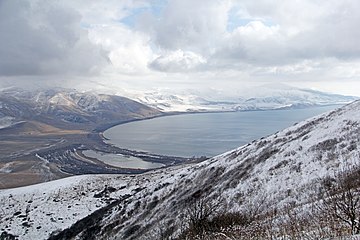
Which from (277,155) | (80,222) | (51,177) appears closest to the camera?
(277,155)

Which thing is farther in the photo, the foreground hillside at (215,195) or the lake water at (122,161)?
the lake water at (122,161)

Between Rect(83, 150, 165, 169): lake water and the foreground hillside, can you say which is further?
Rect(83, 150, 165, 169): lake water

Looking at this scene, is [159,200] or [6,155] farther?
[6,155]

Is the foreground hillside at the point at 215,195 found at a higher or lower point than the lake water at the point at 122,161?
Result: higher

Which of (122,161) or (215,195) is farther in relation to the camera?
(122,161)

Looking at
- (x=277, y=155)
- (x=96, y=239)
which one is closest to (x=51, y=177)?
(x=96, y=239)

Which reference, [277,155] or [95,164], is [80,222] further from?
[95,164]

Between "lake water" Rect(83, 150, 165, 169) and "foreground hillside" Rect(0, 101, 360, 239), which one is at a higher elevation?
"foreground hillside" Rect(0, 101, 360, 239)

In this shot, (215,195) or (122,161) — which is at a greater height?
(215,195)
